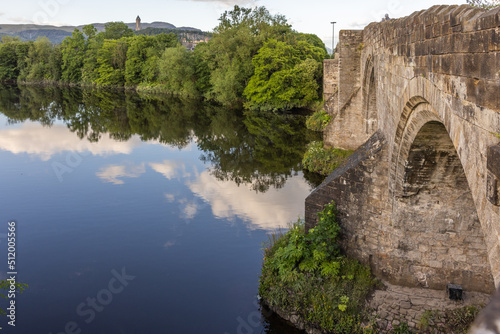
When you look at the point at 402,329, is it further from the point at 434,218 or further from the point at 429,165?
the point at 429,165

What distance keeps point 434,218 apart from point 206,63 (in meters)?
36.2

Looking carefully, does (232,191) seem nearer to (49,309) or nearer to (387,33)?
(49,309)

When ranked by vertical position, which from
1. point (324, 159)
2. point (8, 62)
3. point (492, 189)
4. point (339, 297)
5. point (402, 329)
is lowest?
point (402, 329)

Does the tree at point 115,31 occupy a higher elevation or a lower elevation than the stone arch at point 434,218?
higher

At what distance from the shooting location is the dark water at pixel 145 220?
8.70m

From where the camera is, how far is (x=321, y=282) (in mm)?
7723

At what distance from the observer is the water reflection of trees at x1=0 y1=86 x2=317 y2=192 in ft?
62.4

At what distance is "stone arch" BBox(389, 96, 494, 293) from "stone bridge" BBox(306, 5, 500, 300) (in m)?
0.02

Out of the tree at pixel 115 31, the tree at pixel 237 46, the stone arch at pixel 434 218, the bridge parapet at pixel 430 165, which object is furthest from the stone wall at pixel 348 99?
the tree at pixel 115 31

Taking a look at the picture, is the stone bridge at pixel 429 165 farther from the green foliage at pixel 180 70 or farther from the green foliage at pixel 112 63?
the green foliage at pixel 112 63

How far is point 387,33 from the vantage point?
7703 millimetres

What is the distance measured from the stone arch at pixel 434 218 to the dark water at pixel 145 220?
261 centimetres

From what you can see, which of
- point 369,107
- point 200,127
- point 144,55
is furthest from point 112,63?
point 369,107

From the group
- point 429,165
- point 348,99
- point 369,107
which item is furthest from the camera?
point 348,99
